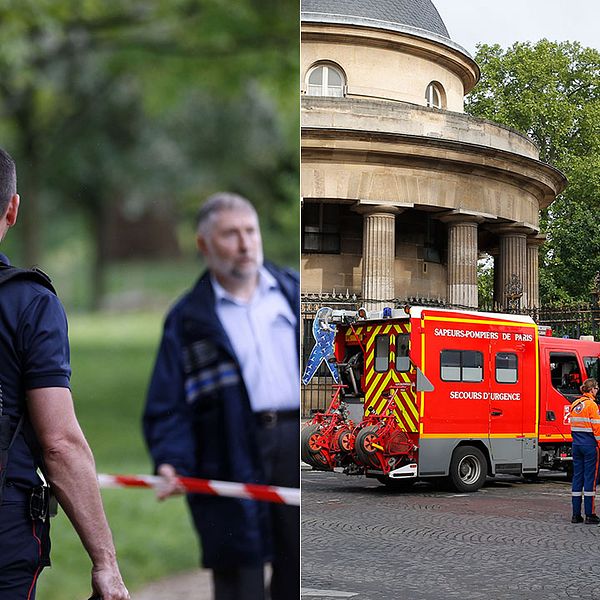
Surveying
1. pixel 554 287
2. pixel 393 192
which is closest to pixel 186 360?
pixel 393 192

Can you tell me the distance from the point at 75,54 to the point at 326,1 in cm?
3207

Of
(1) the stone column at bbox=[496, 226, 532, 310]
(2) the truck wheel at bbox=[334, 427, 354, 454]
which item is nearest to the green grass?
(2) the truck wheel at bbox=[334, 427, 354, 454]

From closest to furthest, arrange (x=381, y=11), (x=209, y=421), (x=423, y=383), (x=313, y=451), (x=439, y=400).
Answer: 1. (x=209, y=421)
2. (x=423, y=383)
3. (x=439, y=400)
4. (x=313, y=451)
5. (x=381, y=11)

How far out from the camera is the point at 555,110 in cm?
5062

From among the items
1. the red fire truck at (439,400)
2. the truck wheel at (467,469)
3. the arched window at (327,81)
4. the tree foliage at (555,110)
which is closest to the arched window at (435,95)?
the arched window at (327,81)

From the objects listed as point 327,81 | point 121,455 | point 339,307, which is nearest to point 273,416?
point 121,455

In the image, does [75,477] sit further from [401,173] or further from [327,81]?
[327,81]

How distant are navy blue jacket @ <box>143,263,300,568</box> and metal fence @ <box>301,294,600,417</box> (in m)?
15.7

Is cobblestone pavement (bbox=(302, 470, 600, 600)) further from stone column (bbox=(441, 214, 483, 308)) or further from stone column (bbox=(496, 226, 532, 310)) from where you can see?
stone column (bbox=(496, 226, 532, 310))

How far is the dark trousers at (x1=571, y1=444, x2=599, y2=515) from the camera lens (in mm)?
12273

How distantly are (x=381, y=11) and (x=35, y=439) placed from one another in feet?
107

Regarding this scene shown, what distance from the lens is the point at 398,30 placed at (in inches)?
1277

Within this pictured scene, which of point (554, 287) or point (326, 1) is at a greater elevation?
point (326, 1)

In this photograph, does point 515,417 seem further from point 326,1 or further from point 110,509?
point 326,1
